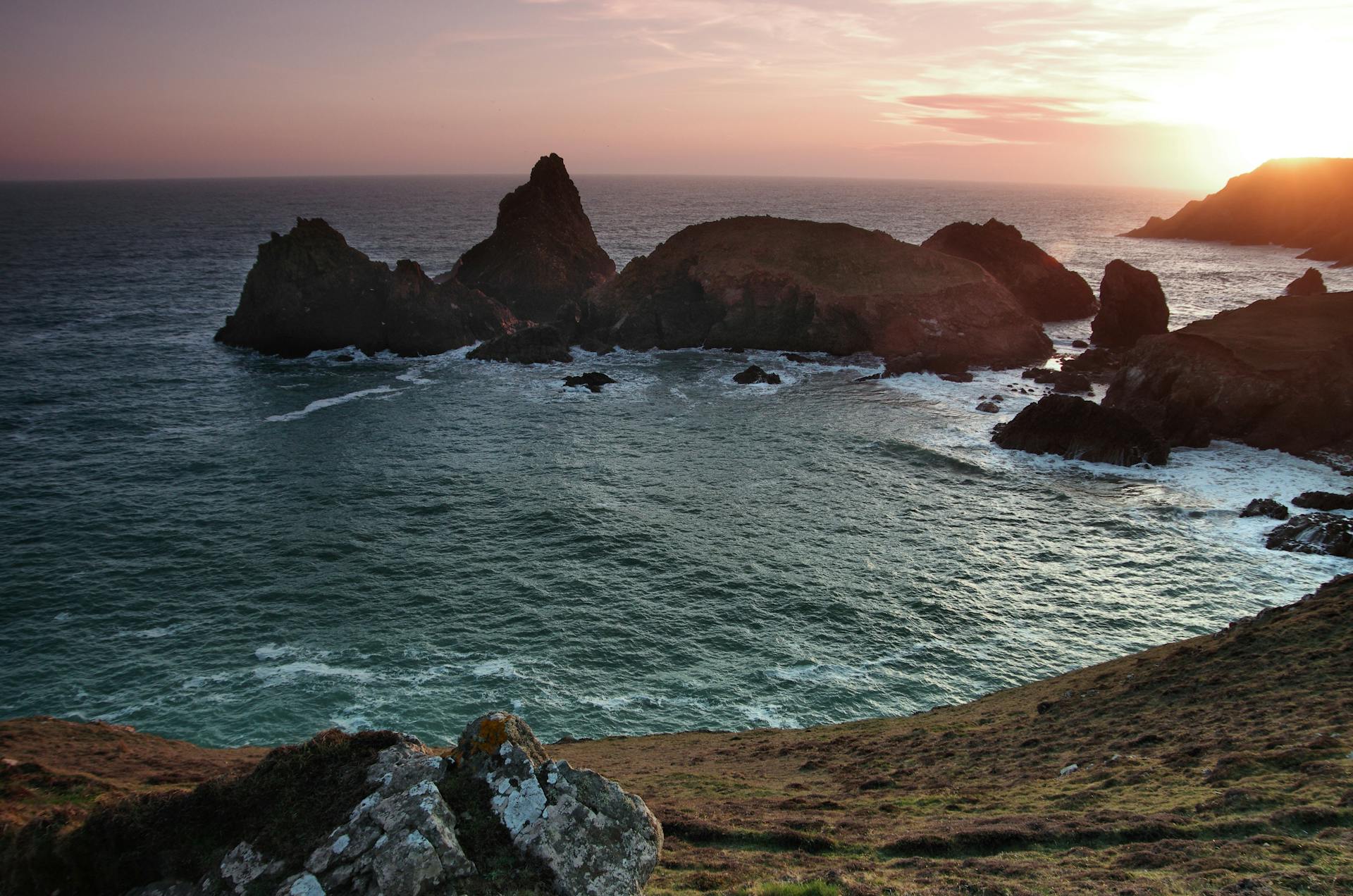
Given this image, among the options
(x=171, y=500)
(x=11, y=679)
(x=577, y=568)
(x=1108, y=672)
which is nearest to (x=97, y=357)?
(x=171, y=500)

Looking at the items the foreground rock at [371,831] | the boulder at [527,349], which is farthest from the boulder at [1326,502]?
the boulder at [527,349]

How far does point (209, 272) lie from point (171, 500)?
107497 mm

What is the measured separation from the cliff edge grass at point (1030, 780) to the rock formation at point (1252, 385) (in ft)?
99.0

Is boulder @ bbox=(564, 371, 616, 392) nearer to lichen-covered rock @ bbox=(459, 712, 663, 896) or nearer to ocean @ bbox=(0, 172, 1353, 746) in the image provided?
ocean @ bbox=(0, 172, 1353, 746)

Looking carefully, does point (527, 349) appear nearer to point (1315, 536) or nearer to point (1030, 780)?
point (1315, 536)

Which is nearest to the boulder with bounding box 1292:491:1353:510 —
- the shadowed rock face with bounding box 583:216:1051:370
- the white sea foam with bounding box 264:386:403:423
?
the shadowed rock face with bounding box 583:216:1051:370

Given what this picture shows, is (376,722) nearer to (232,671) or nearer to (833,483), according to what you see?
(232,671)

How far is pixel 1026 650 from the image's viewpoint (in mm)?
34375

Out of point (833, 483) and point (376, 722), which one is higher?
point (833, 483)

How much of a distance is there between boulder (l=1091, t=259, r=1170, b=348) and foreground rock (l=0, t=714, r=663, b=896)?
89.4 m

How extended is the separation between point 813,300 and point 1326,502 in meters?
52.5

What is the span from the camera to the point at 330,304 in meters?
87.2

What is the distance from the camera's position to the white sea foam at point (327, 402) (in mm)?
64750

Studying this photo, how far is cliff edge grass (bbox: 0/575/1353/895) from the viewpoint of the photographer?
13930 mm
